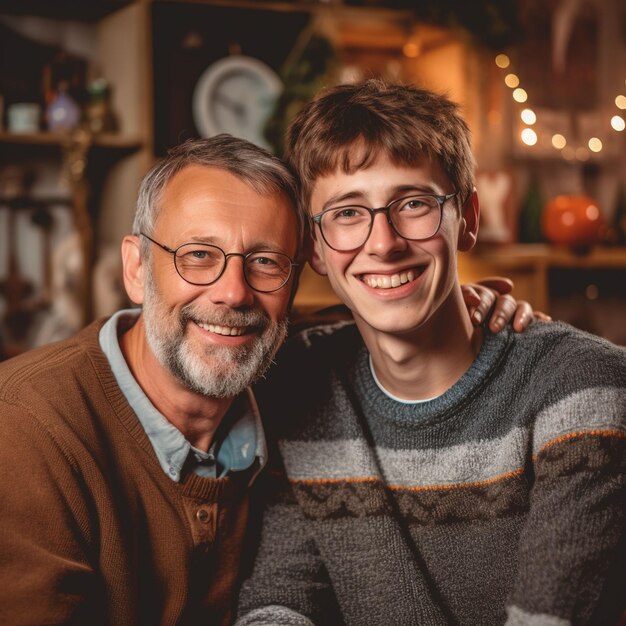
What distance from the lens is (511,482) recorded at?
1.61m

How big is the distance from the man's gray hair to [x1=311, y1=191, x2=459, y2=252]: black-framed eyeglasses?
107 millimetres

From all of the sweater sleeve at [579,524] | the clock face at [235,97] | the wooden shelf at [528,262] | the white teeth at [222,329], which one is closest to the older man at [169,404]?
the white teeth at [222,329]

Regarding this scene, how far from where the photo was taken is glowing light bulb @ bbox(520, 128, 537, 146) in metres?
4.26

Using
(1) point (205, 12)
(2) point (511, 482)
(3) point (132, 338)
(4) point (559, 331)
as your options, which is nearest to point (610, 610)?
(2) point (511, 482)

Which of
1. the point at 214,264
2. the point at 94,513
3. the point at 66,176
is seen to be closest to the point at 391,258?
the point at 214,264

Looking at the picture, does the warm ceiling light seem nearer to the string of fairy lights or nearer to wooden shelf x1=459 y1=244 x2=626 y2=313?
the string of fairy lights

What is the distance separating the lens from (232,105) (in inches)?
140

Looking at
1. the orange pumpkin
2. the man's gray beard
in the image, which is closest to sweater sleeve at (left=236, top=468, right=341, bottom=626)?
the man's gray beard

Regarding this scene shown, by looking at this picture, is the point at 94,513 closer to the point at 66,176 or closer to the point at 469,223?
the point at 469,223

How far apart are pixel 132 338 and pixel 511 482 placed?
2.65ft

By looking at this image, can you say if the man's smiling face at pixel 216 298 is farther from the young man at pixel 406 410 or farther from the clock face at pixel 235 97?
the clock face at pixel 235 97

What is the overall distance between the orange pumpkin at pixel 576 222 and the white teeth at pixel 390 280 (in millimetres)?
2375

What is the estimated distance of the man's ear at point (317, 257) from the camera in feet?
5.87

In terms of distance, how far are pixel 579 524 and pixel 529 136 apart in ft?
10.4
